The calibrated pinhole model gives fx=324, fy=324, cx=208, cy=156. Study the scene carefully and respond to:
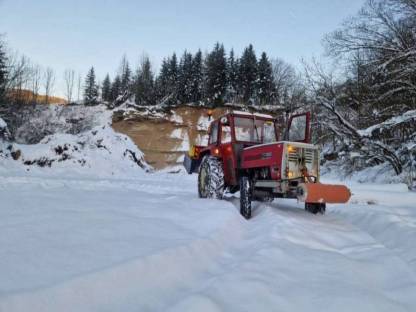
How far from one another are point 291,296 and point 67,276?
1.42 m

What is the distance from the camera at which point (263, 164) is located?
5.94 metres

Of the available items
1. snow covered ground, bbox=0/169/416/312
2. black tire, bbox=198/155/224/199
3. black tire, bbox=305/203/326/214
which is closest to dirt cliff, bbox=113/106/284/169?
black tire, bbox=198/155/224/199

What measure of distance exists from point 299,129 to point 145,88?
160ft

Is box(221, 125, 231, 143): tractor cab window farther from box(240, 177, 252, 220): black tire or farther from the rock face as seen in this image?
the rock face

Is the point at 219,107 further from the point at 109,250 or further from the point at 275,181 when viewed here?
the point at 109,250

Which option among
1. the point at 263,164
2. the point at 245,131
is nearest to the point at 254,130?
the point at 245,131

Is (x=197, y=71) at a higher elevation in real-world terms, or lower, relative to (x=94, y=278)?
higher

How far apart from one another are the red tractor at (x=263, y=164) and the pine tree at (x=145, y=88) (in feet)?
137

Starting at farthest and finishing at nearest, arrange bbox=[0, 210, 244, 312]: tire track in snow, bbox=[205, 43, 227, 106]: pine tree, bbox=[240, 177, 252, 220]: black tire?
bbox=[205, 43, 227, 106]: pine tree, bbox=[240, 177, 252, 220]: black tire, bbox=[0, 210, 244, 312]: tire track in snow

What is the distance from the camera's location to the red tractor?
5.55 meters

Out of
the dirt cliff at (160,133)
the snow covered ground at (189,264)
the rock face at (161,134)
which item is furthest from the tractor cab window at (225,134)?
the dirt cliff at (160,133)

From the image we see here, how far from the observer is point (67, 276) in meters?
1.94

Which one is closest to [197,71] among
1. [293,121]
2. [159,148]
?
[159,148]

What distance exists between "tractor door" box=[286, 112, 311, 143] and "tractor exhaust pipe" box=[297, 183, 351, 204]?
1.65 meters
